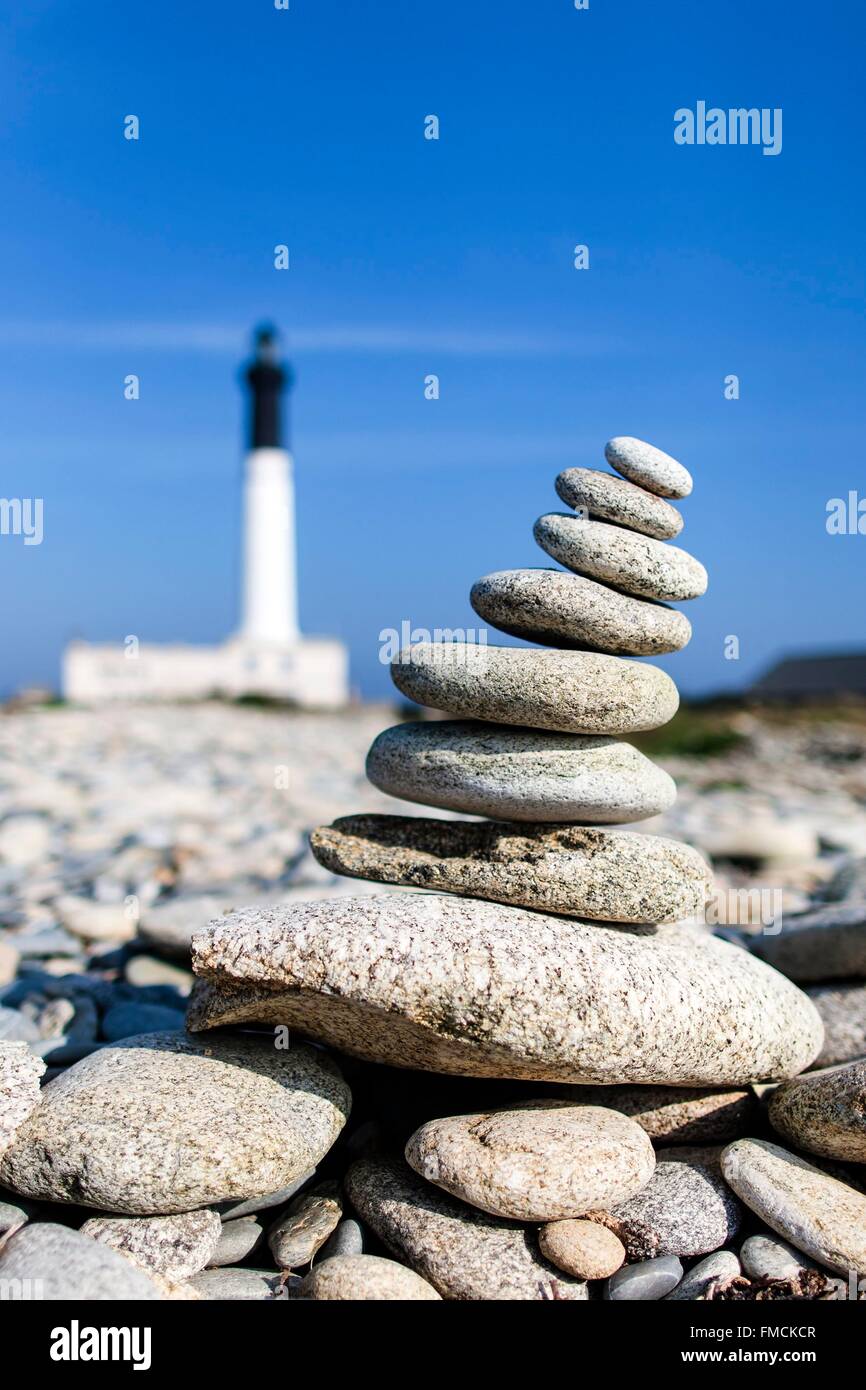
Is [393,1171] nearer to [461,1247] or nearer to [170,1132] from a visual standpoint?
[461,1247]

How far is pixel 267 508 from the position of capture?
50.9m

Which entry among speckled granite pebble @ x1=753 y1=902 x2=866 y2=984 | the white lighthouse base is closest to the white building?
the white lighthouse base

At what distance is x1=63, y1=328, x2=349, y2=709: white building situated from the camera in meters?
43.6

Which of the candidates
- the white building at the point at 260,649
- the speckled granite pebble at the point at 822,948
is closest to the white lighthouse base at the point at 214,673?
the white building at the point at 260,649

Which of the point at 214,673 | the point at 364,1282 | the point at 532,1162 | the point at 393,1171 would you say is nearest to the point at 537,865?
the point at 532,1162

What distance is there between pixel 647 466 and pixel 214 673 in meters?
41.2

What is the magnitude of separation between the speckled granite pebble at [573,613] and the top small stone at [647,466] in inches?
20.0

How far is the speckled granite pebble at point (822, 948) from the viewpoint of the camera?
6.25 m

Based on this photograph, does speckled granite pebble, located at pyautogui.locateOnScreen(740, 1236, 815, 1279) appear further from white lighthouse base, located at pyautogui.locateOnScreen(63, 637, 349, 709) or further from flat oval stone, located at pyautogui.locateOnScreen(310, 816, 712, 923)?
white lighthouse base, located at pyautogui.locateOnScreen(63, 637, 349, 709)

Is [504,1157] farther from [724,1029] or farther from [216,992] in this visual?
[216,992]

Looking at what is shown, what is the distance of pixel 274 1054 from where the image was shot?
4688 mm

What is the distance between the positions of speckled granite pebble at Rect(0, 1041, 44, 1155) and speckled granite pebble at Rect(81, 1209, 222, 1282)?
439 mm
